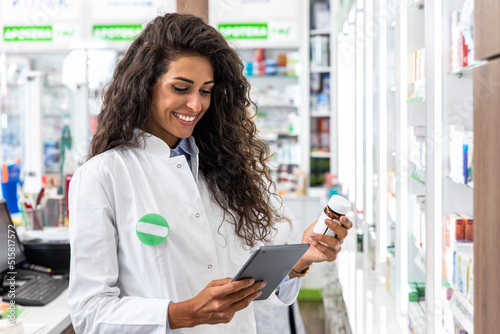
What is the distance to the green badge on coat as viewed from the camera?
1.49 meters

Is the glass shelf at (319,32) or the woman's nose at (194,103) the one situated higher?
the glass shelf at (319,32)

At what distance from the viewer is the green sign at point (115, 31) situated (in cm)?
649

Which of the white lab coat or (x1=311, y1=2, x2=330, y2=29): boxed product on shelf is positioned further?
(x1=311, y1=2, x2=330, y2=29): boxed product on shelf

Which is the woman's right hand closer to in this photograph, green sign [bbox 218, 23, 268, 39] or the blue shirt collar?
the blue shirt collar

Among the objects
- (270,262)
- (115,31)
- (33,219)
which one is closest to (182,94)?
(270,262)

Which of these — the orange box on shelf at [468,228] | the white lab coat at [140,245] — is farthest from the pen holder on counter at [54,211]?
the orange box on shelf at [468,228]

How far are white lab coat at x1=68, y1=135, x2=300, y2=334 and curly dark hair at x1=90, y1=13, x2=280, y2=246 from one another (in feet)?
0.19

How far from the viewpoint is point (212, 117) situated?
1802 mm

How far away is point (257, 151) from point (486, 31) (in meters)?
0.89

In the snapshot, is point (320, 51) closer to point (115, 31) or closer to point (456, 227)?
point (115, 31)

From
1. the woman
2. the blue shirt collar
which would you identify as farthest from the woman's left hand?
the blue shirt collar

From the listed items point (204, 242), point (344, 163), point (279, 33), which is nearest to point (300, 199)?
point (344, 163)

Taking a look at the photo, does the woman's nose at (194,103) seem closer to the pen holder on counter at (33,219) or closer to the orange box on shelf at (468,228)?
the orange box on shelf at (468,228)

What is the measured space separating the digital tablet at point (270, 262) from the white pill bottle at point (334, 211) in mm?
183
